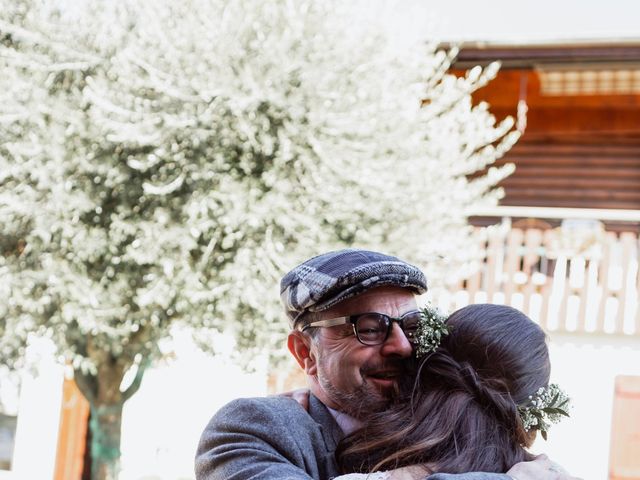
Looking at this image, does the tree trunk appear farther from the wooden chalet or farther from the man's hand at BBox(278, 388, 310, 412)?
the man's hand at BBox(278, 388, 310, 412)

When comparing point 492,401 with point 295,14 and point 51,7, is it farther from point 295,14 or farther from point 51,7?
point 51,7

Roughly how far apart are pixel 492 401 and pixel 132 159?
6.66m

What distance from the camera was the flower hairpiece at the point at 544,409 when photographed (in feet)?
7.39

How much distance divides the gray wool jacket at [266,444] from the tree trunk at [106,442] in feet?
25.3

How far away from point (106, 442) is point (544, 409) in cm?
796

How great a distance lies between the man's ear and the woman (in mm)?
216

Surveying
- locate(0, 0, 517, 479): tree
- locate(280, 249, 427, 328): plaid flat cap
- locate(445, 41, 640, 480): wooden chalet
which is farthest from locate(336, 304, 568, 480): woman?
locate(445, 41, 640, 480): wooden chalet

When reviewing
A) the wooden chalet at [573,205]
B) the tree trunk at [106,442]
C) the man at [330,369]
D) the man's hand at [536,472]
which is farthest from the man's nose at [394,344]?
the wooden chalet at [573,205]

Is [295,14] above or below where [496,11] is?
below

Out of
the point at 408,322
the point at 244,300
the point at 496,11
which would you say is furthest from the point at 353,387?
the point at 496,11

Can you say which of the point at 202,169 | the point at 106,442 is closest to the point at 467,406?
the point at 202,169

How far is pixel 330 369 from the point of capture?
2.35 metres

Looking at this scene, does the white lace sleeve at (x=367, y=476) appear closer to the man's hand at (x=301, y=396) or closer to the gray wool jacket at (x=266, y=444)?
the gray wool jacket at (x=266, y=444)

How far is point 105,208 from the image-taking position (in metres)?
8.85
